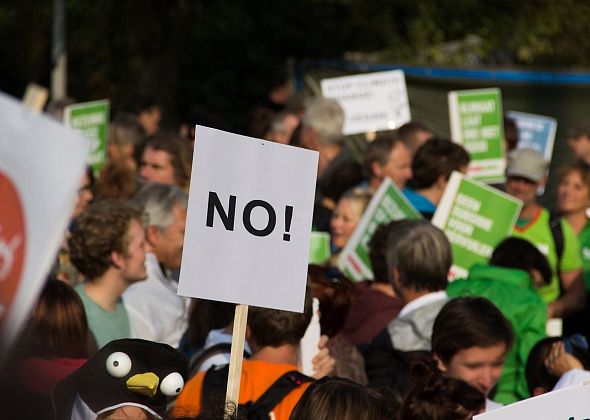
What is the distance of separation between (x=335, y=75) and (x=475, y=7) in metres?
9.63

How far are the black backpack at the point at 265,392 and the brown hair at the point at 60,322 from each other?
42 centimetres

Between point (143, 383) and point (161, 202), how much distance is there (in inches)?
103

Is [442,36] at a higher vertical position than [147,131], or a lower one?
higher

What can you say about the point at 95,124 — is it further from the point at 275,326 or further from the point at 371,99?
the point at 275,326

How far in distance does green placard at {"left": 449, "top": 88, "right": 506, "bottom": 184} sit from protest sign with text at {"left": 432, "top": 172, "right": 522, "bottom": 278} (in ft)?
6.48

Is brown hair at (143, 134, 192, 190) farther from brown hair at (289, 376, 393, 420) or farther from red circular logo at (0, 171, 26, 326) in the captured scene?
red circular logo at (0, 171, 26, 326)

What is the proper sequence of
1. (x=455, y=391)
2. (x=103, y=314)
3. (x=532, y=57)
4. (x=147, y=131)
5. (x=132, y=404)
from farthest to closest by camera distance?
(x=532, y=57) < (x=147, y=131) < (x=103, y=314) < (x=455, y=391) < (x=132, y=404)

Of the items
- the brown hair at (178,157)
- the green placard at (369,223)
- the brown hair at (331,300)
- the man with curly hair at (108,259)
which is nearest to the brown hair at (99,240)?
the man with curly hair at (108,259)

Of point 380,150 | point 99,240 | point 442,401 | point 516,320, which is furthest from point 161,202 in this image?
point 380,150

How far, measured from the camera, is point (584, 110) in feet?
36.5

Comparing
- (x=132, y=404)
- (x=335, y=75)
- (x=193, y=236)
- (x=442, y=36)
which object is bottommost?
(x=132, y=404)

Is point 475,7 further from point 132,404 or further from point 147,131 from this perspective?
point 132,404

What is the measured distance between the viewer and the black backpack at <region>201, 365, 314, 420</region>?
418 centimetres

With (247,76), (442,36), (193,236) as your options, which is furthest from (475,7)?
(193,236)
